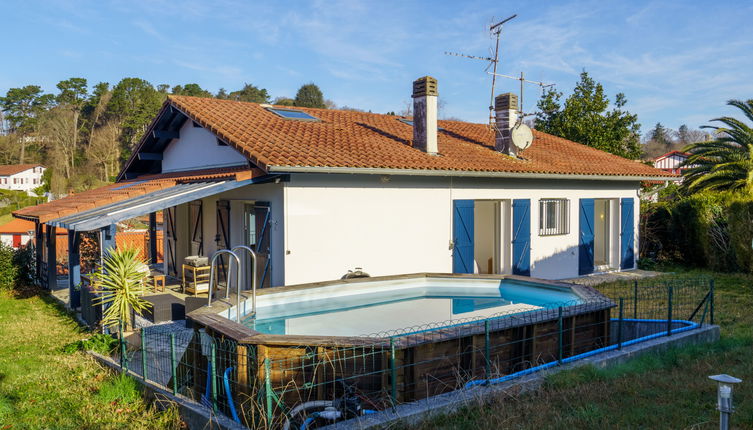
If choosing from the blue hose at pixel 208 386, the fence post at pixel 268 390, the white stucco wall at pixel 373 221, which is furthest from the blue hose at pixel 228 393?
the white stucco wall at pixel 373 221

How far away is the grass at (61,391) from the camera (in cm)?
571

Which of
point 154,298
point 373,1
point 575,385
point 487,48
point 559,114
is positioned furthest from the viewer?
point 559,114

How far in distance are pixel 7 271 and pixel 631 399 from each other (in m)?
14.8

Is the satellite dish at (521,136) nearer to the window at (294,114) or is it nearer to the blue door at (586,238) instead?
the blue door at (586,238)

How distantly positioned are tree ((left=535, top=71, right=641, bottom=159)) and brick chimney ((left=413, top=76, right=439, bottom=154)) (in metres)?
14.2

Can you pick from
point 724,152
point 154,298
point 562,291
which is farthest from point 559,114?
point 154,298

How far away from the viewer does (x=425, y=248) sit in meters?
12.4

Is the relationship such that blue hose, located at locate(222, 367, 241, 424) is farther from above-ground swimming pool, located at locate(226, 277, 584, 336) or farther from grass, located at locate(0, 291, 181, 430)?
above-ground swimming pool, located at locate(226, 277, 584, 336)

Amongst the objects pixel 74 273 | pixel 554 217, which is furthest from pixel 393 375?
pixel 554 217

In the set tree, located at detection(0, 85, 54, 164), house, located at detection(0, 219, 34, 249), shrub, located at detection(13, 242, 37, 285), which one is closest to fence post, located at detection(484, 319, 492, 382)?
shrub, located at detection(13, 242, 37, 285)

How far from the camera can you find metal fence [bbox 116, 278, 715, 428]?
527 centimetres

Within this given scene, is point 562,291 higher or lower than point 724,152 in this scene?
lower

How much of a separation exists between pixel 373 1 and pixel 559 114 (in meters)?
13.2

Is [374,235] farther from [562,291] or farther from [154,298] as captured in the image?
[154,298]
